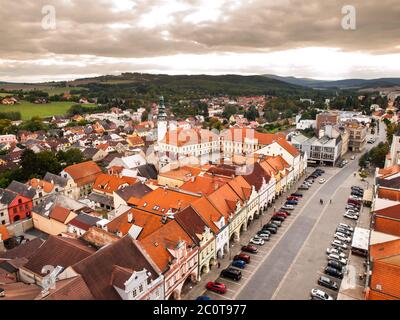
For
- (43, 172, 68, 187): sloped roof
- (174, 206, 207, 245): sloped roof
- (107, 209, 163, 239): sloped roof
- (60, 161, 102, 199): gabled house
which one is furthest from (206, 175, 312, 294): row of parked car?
(60, 161, 102, 199): gabled house

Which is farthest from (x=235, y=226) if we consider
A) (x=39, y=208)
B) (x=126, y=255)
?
(x=39, y=208)

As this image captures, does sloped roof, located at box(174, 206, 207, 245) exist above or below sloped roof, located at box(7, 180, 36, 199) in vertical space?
above

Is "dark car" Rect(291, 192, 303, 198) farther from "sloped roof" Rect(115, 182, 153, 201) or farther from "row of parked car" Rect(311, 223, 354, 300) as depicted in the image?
"sloped roof" Rect(115, 182, 153, 201)

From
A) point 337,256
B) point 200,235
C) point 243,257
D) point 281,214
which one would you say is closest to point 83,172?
point 200,235

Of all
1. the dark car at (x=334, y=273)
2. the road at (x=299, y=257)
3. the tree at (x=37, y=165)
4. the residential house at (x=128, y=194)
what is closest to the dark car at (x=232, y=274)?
the road at (x=299, y=257)

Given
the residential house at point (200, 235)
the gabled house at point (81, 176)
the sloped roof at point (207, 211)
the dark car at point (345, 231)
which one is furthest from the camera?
the gabled house at point (81, 176)

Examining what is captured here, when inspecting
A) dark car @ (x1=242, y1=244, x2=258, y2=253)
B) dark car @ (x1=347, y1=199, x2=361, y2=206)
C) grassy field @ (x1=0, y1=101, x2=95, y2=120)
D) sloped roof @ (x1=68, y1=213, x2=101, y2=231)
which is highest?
grassy field @ (x1=0, y1=101, x2=95, y2=120)

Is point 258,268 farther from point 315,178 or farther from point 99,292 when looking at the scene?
point 315,178

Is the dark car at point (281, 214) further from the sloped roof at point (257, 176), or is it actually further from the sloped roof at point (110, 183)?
the sloped roof at point (110, 183)
